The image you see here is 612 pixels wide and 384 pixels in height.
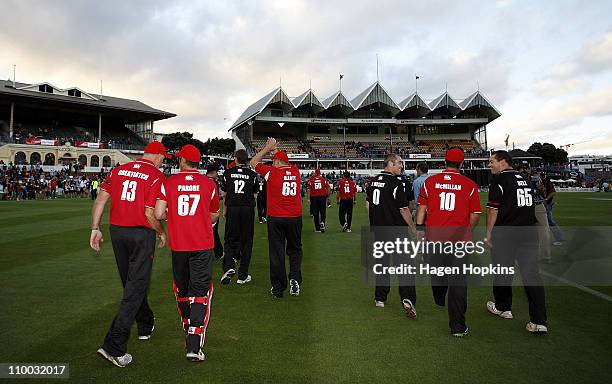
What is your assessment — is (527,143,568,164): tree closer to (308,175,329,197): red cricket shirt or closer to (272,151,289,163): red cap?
(308,175,329,197): red cricket shirt

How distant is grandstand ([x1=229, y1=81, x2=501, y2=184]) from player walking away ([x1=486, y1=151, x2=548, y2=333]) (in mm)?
53298

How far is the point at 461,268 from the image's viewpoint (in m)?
4.27

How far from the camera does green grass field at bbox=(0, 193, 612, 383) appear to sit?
10.9 ft

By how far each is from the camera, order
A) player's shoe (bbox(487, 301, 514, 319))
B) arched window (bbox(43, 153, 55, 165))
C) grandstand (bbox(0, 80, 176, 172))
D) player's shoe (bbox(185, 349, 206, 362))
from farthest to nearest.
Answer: arched window (bbox(43, 153, 55, 165)) < grandstand (bbox(0, 80, 176, 172)) < player's shoe (bbox(487, 301, 514, 319)) < player's shoe (bbox(185, 349, 206, 362))

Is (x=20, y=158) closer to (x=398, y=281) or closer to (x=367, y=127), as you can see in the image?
(x=398, y=281)

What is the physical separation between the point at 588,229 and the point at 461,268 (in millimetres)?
11302

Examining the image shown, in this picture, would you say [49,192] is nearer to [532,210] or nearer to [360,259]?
[360,259]

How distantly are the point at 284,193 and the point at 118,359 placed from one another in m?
2.97

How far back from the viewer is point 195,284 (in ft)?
12.2

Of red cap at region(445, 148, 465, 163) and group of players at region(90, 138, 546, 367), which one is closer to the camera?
group of players at region(90, 138, 546, 367)

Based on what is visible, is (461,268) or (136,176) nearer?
(136,176)

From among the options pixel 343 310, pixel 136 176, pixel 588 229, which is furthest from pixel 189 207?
pixel 588 229

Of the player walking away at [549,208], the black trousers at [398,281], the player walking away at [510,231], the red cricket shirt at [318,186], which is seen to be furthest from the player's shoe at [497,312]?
the red cricket shirt at [318,186]

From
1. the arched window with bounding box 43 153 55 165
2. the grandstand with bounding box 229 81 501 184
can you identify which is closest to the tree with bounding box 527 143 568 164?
the grandstand with bounding box 229 81 501 184
